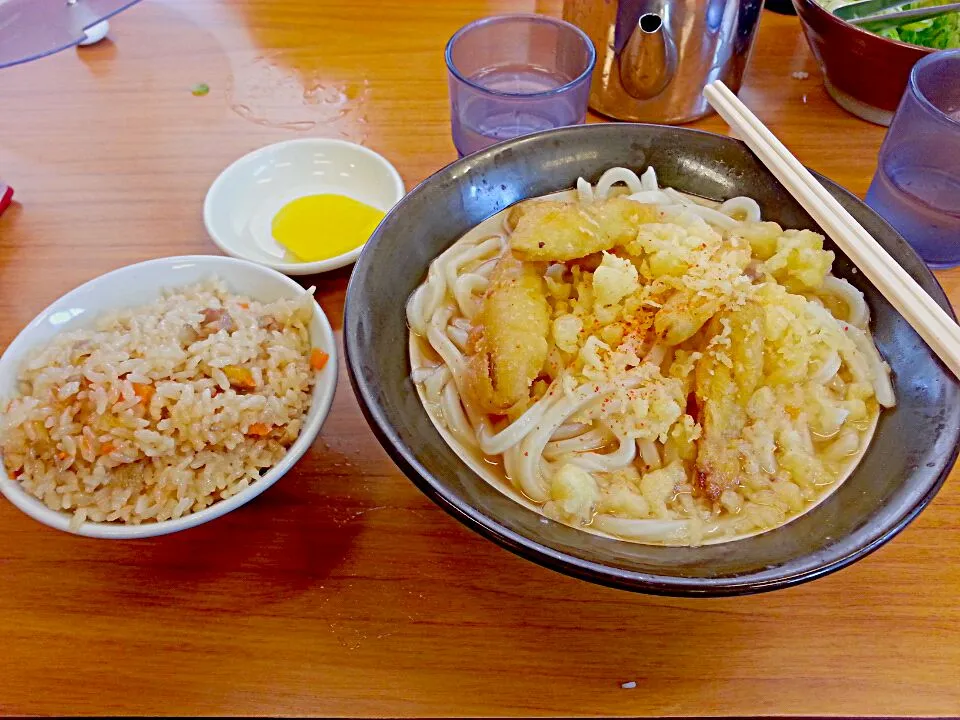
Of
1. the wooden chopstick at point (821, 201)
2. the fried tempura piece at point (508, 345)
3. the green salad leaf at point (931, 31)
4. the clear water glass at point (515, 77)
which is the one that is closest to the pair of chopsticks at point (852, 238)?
the wooden chopstick at point (821, 201)

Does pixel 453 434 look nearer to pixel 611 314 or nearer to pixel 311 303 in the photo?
pixel 611 314

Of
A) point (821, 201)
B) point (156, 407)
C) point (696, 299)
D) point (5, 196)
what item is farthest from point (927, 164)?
point (5, 196)

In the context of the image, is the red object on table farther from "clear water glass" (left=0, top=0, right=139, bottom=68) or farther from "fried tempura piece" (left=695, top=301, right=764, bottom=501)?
"fried tempura piece" (left=695, top=301, right=764, bottom=501)

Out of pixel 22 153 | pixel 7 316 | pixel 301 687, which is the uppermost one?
pixel 22 153

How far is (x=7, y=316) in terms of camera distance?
6.00 feet

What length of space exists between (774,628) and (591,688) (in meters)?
0.38

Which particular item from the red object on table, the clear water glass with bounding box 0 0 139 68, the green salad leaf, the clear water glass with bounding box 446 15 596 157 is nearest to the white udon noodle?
the clear water glass with bounding box 446 15 596 157

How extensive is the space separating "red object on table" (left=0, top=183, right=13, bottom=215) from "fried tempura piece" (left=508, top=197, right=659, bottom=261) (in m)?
1.72

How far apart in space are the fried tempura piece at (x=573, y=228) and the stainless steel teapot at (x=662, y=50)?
0.86 metres

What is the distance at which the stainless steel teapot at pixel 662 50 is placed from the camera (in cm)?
201

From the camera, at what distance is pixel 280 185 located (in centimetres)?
217

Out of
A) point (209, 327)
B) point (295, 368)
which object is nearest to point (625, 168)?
point (295, 368)

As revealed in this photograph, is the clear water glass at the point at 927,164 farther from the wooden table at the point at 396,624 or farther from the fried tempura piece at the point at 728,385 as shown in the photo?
the fried tempura piece at the point at 728,385

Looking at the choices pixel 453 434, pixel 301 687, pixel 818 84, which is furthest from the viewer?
pixel 818 84
